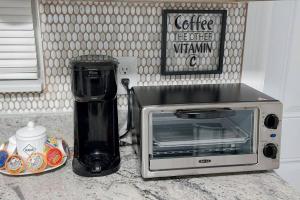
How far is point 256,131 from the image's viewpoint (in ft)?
3.39

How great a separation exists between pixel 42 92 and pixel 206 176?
0.63 meters

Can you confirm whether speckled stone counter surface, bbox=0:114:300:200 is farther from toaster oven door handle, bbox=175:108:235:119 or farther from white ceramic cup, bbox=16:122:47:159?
toaster oven door handle, bbox=175:108:235:119

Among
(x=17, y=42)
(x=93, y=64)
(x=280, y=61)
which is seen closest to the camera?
(x=93, y=64)

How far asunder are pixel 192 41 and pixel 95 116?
1.46 feet

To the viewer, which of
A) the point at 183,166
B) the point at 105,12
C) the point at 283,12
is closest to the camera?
the point at 183,166

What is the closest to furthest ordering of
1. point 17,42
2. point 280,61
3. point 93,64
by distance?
point 93,64, point 17,42, point 280,61

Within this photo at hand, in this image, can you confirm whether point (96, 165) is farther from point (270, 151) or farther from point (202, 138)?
point (270, 151)

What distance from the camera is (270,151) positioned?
1.05 metres

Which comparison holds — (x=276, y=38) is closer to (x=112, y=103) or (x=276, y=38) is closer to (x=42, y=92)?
(x=112, y=103)

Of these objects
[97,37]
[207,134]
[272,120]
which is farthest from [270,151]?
[97,37]

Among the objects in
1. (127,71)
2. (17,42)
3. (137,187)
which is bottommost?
(137,187)

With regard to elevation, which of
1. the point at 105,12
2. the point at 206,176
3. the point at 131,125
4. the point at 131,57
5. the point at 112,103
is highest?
the point at 105,12

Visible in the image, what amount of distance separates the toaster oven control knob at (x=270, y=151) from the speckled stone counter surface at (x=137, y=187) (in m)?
0.06

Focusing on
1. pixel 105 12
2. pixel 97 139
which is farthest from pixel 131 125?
pixel 105 12
